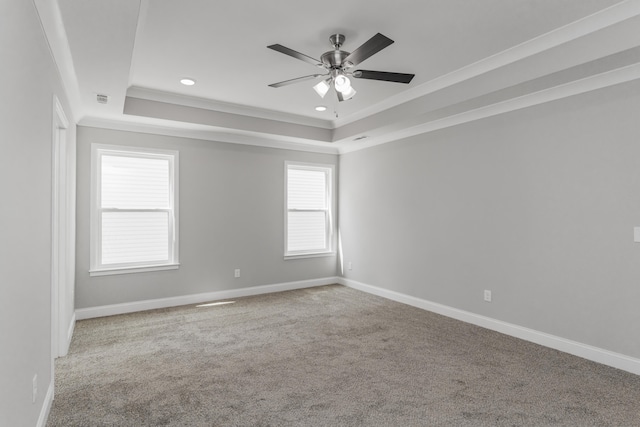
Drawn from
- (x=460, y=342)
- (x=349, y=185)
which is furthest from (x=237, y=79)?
(x=460, y=342)

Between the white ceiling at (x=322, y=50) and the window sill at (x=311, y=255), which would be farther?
the window sill at (x=311, y=255)

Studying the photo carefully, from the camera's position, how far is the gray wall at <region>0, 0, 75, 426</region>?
1.50 m

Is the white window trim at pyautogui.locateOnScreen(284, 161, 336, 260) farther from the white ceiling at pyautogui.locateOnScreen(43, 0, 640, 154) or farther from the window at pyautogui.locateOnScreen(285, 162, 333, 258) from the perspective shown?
the white ceiling at pyautogui.locateOnScreen(43, 0, 640, 154)

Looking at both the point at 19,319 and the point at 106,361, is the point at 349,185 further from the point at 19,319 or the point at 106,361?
the point at 19,319

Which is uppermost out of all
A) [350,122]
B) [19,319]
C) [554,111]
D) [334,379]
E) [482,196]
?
[350,122]

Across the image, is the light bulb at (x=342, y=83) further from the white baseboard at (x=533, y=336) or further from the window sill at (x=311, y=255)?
the window sill at (x=311, y=255)

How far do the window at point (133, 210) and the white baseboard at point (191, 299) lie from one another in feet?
1.46

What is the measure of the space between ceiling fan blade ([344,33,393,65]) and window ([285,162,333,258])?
335 centimetres

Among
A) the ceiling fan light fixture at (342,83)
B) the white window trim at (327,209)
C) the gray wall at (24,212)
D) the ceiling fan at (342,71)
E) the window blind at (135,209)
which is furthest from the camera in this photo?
the white window trim at (327,209)

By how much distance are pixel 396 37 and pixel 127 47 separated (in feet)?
6.74

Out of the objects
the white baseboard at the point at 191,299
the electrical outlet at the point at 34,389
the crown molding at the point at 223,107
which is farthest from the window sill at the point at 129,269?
the electrical outlet at the point at 34,389

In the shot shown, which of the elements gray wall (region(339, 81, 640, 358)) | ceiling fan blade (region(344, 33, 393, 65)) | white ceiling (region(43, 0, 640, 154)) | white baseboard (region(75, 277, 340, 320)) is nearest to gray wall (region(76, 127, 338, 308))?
white baseboard (region(75, 277, 340, 320))

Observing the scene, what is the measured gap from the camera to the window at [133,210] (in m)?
4.57

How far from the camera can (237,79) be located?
13.0 feet
